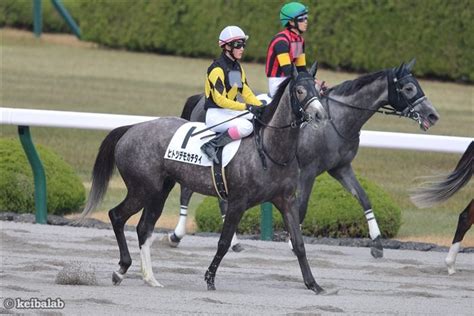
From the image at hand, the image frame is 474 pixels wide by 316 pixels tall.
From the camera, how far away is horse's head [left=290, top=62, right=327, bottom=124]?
8391mm

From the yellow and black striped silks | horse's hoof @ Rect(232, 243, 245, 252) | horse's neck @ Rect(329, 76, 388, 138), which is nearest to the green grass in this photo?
horse's neck @ Rect(329, 76, 388, 138)

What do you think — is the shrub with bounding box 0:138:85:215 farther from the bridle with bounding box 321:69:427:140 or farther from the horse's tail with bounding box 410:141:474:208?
the horse's tail with bounding box 410:141:474:208

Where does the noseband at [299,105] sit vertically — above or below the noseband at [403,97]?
above

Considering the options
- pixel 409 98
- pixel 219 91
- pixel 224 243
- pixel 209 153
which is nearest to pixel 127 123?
pixel 409 98

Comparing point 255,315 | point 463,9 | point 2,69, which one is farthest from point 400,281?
point 2,69

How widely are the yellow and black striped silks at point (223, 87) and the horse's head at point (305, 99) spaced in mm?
448

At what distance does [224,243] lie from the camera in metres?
8.71

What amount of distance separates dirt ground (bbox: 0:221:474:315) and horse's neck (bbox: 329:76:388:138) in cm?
103

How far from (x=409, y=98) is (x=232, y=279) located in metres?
2.15

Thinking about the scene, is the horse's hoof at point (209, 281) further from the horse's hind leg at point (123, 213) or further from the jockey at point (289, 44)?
the jockey at point (289, 44)

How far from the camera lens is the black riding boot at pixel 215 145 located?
880 centimetres

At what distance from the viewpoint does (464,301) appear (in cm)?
864

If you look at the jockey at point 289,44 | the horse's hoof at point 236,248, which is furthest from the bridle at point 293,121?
the horse's hoof at point 236,248

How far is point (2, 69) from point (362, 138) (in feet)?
41.2
